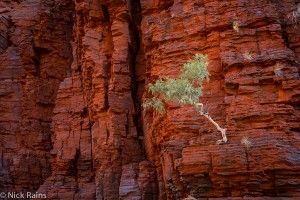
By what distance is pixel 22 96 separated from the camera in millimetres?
31016

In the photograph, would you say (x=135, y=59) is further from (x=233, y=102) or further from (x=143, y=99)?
(x=233, y=102)

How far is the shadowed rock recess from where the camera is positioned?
14.8 metres

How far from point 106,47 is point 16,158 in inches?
445

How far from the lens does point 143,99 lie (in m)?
23.2

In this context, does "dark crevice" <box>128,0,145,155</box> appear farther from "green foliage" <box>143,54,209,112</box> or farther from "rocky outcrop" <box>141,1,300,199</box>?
"green foliage" <box>143,54,209,112</box>

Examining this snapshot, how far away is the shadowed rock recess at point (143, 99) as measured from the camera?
14.8 metres

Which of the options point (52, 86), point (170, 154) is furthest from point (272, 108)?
point (52, 86)

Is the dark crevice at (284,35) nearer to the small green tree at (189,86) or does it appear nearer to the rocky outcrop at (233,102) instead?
the rocky outcrop at (233,102)

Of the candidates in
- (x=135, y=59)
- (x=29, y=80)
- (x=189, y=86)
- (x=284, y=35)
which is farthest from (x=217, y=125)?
(x=29, y=80)

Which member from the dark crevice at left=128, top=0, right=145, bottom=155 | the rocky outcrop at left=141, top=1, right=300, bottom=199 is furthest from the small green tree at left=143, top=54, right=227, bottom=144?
the dark crevice at left=128, top=0, right=145, bottom=155

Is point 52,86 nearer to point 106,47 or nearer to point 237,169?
point 106,47

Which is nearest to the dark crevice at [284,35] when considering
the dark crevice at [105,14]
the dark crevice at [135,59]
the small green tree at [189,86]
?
the small green tree at [189,86]

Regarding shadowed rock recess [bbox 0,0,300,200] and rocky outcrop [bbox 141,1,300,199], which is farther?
shadowed rock recess [bbox 0,0,300,200]

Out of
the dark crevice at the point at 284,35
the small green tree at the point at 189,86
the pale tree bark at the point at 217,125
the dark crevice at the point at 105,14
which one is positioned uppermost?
the dark crevice at the point at 105,14
